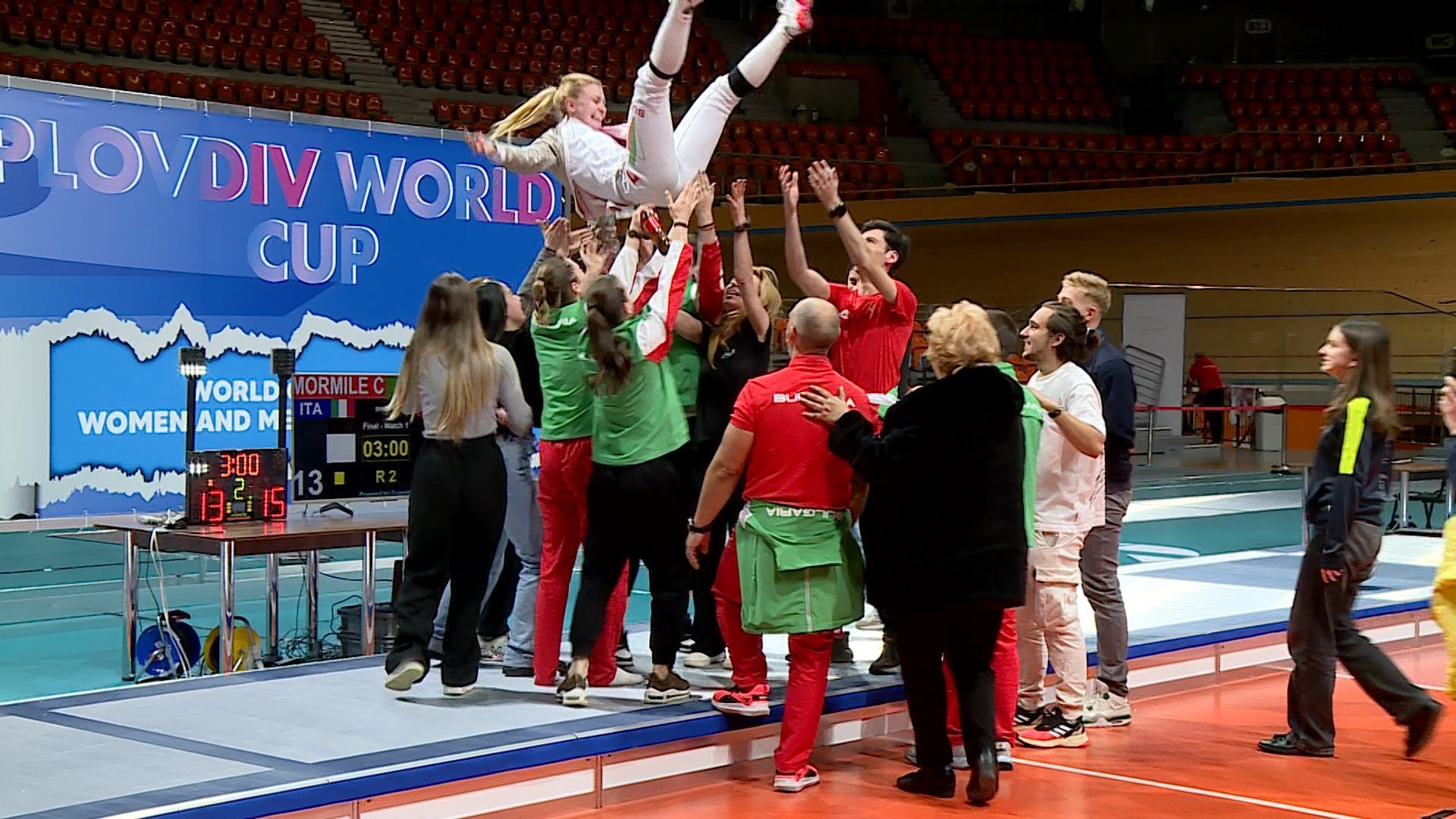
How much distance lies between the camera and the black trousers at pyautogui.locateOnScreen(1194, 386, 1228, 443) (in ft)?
60.3

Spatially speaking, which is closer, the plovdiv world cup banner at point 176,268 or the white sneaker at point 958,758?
the white sneaker at point 958,758

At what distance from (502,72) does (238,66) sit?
11.2ft

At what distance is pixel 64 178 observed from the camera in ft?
23.3

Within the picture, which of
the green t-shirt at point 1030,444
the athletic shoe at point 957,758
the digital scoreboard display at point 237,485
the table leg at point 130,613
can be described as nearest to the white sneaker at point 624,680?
the athletic shoe at point 957,758

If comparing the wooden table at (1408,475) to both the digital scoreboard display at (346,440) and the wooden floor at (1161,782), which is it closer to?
the wooden floor at (1161,782)

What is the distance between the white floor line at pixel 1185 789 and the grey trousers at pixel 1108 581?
0.66 m

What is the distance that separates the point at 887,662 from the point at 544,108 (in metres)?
2.40

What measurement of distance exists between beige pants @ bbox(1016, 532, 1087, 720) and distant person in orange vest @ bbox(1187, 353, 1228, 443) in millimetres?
13486

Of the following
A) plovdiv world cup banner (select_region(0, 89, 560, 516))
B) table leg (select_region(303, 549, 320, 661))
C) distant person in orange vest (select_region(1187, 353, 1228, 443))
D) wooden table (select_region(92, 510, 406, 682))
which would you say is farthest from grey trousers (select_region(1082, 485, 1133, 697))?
distant person in orange vest (select_region(1187, 353, 1228, 443))

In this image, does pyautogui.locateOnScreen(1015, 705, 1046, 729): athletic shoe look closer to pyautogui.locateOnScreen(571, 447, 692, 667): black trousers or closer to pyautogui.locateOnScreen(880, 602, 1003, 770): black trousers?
pyautogui.locateOnScreen(880, 602, 1003, 770): black trousers

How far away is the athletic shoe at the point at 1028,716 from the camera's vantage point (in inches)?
217

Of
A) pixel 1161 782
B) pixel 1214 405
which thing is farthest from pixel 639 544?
pixel 1214 405

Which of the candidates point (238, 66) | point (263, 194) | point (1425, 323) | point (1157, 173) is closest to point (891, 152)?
point (1157, 173)

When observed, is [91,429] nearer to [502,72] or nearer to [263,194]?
[263,194]
